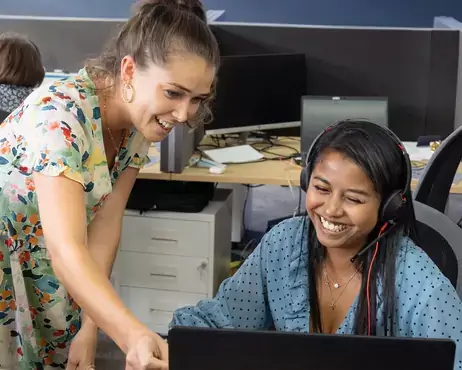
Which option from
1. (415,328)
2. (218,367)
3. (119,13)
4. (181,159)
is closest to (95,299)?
(218,367)

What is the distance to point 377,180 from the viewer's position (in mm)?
1296

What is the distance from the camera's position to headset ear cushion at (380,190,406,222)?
127 cm

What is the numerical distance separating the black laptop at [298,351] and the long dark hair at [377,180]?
49 centimetres

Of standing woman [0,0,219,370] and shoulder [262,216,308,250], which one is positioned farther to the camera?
shoulder [262,216,308,250]

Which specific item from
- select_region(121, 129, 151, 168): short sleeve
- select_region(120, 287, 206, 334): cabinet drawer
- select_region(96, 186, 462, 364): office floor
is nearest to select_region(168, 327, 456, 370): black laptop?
select_region(121, 129, 151, 168): short sleeve

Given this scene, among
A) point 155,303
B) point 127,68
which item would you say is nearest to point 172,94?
point 127,68

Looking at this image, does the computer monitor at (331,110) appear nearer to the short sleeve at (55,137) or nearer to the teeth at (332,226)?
the teeth at (332,226)

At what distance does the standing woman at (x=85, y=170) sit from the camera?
1130mm

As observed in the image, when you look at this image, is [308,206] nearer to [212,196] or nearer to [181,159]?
[181,159]

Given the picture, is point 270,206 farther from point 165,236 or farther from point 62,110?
point 62,110

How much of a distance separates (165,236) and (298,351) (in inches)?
75.6

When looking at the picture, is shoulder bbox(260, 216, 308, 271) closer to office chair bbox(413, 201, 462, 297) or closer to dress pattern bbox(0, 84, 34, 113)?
office chair bbox(413, 201, 462, 297)

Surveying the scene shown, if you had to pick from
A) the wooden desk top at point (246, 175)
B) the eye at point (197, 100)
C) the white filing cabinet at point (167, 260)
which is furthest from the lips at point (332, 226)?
the white filing cabinet at point (167, 260)

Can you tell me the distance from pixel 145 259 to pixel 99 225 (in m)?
1.24
